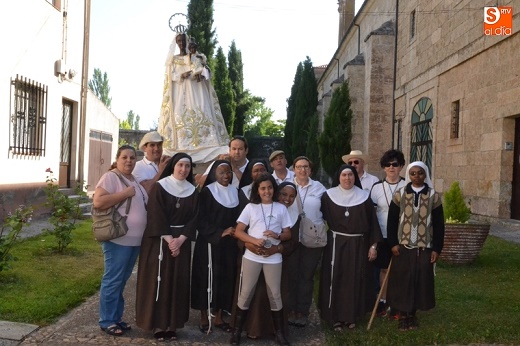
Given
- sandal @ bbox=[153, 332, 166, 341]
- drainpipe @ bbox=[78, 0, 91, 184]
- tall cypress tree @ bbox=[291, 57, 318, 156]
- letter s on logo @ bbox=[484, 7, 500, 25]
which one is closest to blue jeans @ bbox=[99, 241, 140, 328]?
sandal @ bbox=[153, 332, 166, 341]

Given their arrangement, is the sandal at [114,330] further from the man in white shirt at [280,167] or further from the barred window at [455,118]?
the barred window at [455,118]

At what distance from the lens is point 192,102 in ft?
31.9

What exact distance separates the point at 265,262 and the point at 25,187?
350 inches

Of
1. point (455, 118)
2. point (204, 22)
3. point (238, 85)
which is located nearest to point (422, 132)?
point (455, 118)

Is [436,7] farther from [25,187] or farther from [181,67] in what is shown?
[25,187]

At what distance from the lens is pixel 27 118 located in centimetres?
1275

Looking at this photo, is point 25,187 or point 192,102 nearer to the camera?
point 192,102

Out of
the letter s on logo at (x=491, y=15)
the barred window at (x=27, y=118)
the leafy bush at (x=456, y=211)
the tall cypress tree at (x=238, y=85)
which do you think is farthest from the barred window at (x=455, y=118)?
the tall cypress tree at (x=238, y=85)

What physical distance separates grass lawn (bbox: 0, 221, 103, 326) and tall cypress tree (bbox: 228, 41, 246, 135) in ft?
107

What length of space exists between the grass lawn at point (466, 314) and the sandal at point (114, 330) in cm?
189

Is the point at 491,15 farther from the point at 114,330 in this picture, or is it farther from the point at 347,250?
the point at 114,330

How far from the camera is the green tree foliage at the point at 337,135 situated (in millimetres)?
24166

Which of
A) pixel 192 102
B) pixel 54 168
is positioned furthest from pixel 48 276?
pixel 54 168

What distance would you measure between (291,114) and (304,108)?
2245 mm
